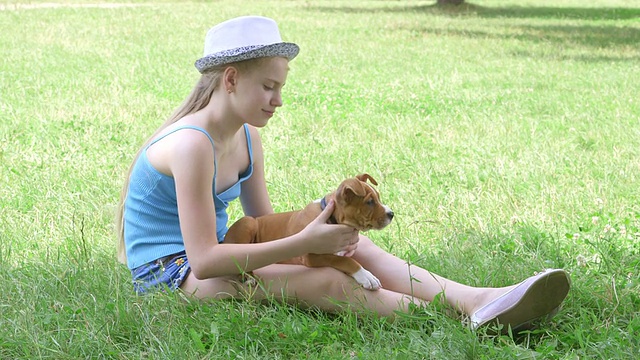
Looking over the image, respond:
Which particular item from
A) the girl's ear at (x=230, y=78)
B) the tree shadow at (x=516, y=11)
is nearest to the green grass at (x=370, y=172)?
the girl's ear at (x=230, y=78)

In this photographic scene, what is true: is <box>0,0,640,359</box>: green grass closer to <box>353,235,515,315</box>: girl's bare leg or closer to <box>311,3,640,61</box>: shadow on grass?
<box>353,235,515,315</box>: girl's bare leg

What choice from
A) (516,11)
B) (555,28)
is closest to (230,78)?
(555,28)

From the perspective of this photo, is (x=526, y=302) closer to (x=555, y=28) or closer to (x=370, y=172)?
(x=370, y=172)

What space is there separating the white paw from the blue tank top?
722 millimetres

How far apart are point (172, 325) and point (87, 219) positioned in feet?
6.42

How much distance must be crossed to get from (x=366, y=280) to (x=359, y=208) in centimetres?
34

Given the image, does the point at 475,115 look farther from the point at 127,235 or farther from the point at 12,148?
the point at 127,235

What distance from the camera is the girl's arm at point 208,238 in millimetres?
3531

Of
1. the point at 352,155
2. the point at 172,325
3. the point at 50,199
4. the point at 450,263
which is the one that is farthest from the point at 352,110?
the point at 172,325

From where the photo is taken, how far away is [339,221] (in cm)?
355

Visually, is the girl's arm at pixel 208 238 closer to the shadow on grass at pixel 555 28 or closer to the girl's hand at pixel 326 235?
the girl's hand at pixel 326 235

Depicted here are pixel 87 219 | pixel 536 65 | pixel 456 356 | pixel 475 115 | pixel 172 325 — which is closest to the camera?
pixel 456 356

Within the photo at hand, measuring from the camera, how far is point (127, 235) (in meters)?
4.01

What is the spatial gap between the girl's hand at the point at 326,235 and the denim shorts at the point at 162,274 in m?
0.62
